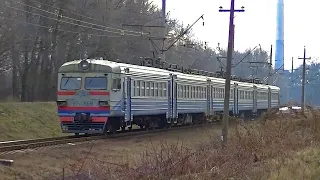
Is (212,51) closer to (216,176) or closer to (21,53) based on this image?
(21,53)

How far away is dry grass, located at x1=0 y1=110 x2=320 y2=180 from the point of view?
11.9 meters

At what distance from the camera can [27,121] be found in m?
30.3

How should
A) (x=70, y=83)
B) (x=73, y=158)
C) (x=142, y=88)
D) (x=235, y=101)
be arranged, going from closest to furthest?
(x=73, y=158), (x=70, y=83), (x=142, y=88), (x=235, y=101)

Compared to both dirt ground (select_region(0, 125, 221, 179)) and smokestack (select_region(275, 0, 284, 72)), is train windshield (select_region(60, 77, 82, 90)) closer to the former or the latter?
dirt ground (select_region(0, 125, 221, 179))

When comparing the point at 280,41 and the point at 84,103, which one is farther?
the point at 280,41

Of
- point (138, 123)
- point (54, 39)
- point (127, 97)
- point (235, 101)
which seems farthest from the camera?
point (54, 39)

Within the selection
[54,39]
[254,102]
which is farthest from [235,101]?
[54,39]

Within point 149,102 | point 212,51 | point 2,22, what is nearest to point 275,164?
point 149,102

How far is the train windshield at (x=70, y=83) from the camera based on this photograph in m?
22.4

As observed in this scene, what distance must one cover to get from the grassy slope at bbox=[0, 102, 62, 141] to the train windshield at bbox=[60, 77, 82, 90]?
591 centimetres

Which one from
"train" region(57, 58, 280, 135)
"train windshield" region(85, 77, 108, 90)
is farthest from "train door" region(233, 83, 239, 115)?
"train windshield" region(85, 77, 108, 90)

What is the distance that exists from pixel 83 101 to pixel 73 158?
19.6 ft

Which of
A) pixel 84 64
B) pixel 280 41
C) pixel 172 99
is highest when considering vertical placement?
pixel 280 41

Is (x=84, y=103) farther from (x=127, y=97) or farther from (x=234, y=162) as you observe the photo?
(x=234, y=162)
